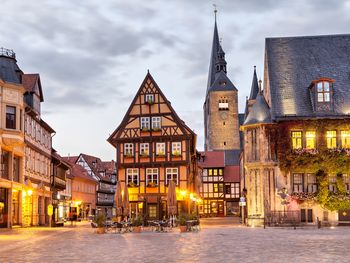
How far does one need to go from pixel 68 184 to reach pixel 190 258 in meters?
61.5

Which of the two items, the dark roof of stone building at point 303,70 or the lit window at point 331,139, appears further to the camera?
the dark roof of stone building at point 303,70

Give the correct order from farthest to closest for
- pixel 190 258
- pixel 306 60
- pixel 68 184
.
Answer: pixel 68 184
pixel 306 60
pixel 190 258

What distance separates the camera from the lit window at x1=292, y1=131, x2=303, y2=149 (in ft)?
147

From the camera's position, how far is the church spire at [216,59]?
12900 cm

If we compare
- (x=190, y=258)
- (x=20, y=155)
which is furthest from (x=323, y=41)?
(x=190, y=258)

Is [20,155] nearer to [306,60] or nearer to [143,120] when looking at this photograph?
[143,120]

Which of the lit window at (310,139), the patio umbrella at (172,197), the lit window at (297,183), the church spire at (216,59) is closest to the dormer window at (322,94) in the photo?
the lit window at (310,139)

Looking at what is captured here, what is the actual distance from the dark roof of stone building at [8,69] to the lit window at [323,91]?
2348 centimetres

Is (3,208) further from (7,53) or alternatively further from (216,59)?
(216,59)

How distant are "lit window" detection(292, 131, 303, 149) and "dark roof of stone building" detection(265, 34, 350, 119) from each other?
4.87 ft

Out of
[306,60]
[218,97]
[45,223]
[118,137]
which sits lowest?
[45,223]

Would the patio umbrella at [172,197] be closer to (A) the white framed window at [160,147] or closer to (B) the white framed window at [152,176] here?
(B) the white framed window at [152,176]

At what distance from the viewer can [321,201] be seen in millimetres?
43469

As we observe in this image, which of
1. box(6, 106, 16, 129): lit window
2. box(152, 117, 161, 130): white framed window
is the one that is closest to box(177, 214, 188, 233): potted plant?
box(6, 106, 16, 129): lit window
